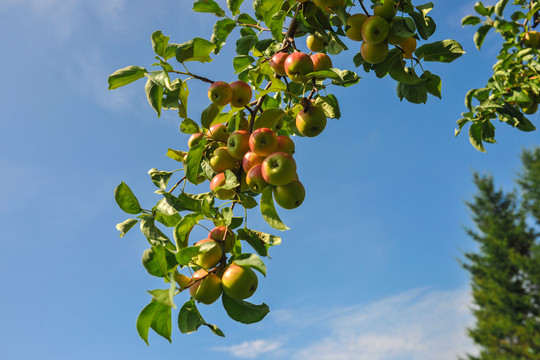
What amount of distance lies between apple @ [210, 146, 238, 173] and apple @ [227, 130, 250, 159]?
0.14 feet

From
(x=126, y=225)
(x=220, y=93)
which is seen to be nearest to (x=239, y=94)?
(x=220, y=93)

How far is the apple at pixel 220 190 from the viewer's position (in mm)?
1332

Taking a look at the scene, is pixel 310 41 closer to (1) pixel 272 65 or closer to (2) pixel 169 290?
(1) pixel 272 65

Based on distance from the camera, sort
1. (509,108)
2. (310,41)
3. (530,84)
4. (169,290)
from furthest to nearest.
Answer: (530,84)
(509,108)
(310,41)
(169,290)

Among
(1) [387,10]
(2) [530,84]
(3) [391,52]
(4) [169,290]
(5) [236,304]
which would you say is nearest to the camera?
(4) [169,290]

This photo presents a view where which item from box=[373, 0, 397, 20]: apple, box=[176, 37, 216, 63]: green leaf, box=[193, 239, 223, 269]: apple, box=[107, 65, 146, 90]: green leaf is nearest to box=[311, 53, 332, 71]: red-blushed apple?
box=[373, 0, 397, 20]: apple

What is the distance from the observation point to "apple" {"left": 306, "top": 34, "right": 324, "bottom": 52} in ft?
5.27

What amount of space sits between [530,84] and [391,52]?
194cm

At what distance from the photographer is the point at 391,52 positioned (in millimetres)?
1542

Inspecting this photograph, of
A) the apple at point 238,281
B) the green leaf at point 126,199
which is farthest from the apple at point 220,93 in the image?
the apple at point 238,281

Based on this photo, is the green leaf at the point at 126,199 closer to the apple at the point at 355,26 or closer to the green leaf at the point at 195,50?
the green leaf at the point at 195,50

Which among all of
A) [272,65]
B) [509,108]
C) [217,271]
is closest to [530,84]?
[509,108]

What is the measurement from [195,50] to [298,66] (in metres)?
0.40

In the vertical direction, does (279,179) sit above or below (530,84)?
below
